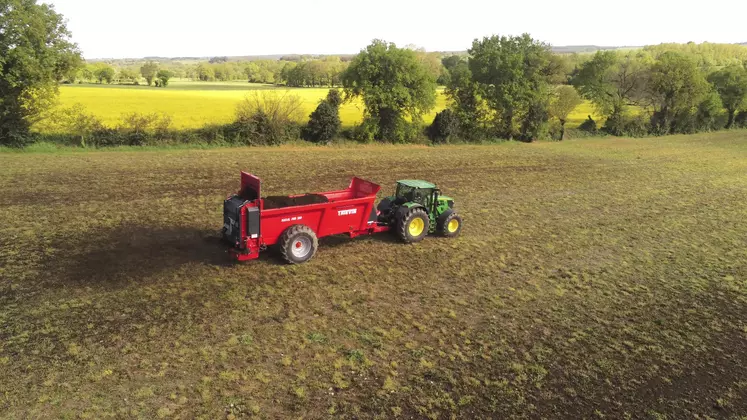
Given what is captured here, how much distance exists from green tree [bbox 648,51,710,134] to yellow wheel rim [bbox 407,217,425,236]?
4073cm

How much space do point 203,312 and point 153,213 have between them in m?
7.21

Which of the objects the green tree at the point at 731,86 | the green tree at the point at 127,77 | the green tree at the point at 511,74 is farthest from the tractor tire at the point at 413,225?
the green tree at the point at 127,77

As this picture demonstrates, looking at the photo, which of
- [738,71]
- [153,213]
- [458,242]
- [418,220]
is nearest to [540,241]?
[458,242]

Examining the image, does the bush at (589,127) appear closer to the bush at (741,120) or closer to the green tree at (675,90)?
the green tree at (675,90)

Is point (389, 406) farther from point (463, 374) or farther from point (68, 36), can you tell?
point (68, 36)

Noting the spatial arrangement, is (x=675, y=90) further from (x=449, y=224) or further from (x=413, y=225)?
(x=413, y=225)

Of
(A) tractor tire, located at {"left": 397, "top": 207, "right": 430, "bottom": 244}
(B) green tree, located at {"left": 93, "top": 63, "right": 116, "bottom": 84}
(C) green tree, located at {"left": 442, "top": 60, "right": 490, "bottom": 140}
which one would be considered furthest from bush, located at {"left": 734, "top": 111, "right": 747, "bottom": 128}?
(B) green tree, located at {"left": 93, "top": 63, "right": 116, "bottom": 84}

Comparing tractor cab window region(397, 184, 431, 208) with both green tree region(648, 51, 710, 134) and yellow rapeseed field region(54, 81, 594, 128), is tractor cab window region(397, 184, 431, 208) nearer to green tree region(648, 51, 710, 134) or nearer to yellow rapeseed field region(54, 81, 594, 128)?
yellow rapeseed field region(54, 81, 594, 128)

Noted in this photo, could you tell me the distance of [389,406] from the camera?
6.55 metres

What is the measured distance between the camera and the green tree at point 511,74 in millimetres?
35062

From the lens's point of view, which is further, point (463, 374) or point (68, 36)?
point (68, 36)

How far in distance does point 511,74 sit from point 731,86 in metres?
29.8

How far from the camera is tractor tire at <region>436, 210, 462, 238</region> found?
13.4 metres

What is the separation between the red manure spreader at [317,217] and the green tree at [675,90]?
4012 cm
